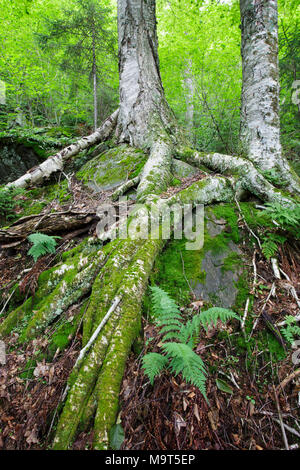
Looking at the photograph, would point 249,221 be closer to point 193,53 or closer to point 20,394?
point 20,394

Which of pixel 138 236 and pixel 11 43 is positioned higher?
pixel 11 43

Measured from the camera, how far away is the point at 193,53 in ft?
26.9

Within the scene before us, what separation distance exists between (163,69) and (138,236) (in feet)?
34.7

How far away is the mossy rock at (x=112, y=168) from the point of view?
468 centimetres

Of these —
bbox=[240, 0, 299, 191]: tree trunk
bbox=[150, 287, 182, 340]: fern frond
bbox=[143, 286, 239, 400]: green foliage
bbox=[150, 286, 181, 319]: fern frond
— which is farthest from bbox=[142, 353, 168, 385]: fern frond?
bbox=[240, 0, 299, 191]: tree trunk

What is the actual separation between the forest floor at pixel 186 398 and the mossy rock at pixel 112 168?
3.25 meters

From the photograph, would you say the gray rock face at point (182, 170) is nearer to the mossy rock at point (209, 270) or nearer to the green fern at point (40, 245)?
the mossy rock at point (209, 270)

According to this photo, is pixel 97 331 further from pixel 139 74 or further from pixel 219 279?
pixel 139 74

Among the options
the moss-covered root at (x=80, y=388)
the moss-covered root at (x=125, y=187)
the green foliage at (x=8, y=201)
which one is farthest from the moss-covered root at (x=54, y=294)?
the green foliage at (x=8, y=201)

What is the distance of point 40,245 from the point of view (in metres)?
3.16

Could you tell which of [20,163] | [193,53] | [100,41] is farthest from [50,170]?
[193,53]

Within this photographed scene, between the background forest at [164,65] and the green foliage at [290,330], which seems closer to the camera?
the green foliage at [290,330]

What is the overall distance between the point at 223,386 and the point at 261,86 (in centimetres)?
507

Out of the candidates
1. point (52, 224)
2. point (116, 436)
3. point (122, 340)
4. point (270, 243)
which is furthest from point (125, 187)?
point (116, 436)
